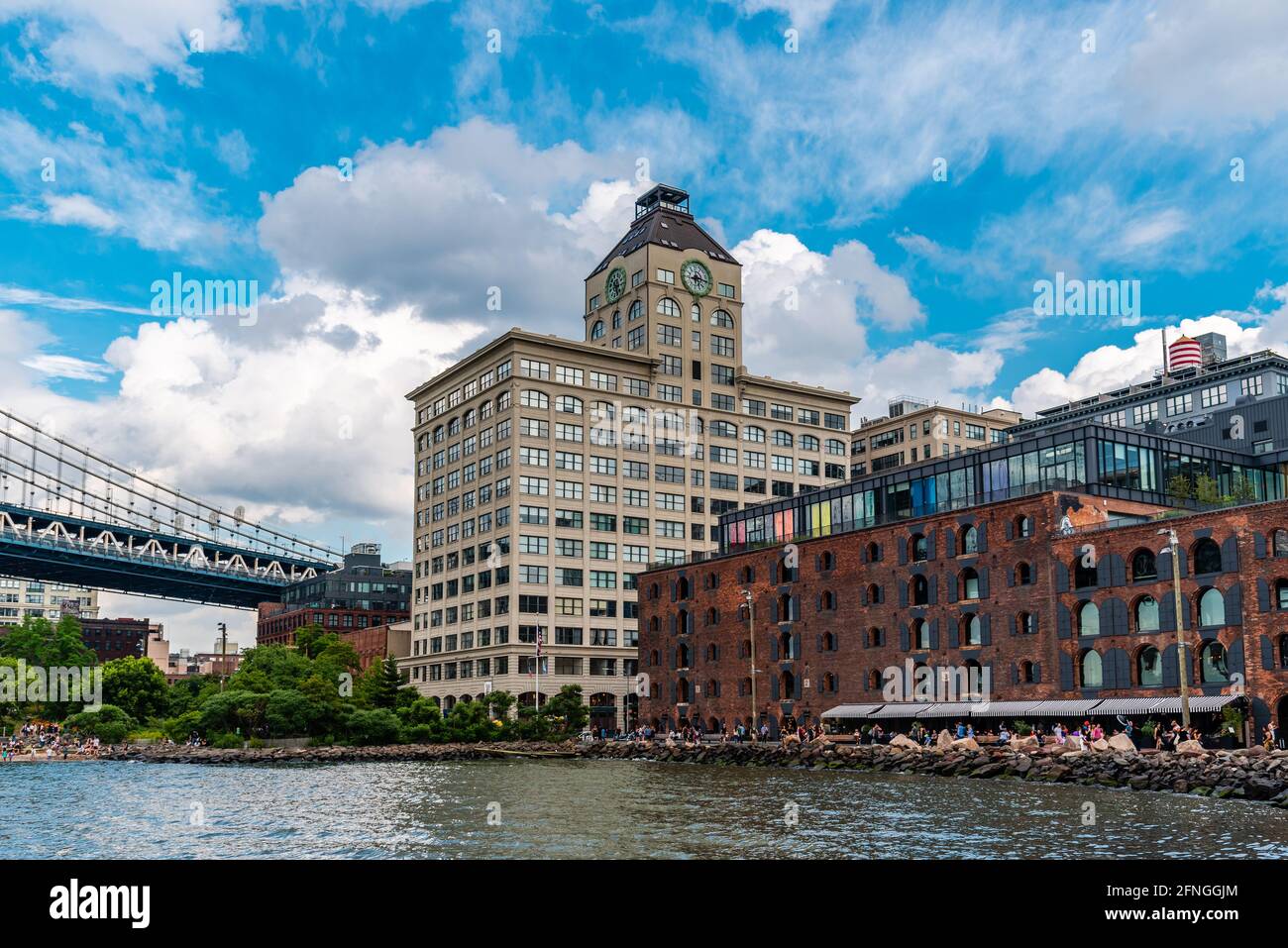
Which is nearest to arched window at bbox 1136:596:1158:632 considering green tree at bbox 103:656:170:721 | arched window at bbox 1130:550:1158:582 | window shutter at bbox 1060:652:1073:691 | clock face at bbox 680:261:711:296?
arched window at bbox 1130:550:1158:582

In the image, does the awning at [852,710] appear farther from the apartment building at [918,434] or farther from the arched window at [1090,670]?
the apartment building at [918,434]

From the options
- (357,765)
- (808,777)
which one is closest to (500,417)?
(357,765)

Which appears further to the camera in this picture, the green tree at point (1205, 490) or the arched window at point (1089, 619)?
the green tree at point (1205, 490)

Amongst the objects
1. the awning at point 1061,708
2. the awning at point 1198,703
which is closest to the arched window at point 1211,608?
the awning at point 1198,703

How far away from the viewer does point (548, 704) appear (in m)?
120

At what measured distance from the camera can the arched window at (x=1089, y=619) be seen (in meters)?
80.1

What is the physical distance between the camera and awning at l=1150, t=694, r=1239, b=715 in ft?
232

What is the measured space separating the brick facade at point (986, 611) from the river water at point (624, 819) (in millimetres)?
18252

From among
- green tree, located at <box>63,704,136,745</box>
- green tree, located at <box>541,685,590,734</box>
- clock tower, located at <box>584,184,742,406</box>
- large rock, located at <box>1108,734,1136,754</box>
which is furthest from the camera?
clock tower, located at <box>584,184,742,406</box>

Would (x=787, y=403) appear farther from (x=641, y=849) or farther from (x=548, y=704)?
(x=641, y=849)

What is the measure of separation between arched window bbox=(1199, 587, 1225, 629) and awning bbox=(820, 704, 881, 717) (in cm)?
2687

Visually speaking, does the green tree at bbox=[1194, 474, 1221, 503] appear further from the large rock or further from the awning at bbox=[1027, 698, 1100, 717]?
the large rock

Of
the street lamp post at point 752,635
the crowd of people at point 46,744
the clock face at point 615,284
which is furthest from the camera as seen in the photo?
the clock face at point 615,284

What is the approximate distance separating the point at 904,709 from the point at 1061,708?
1380cm
